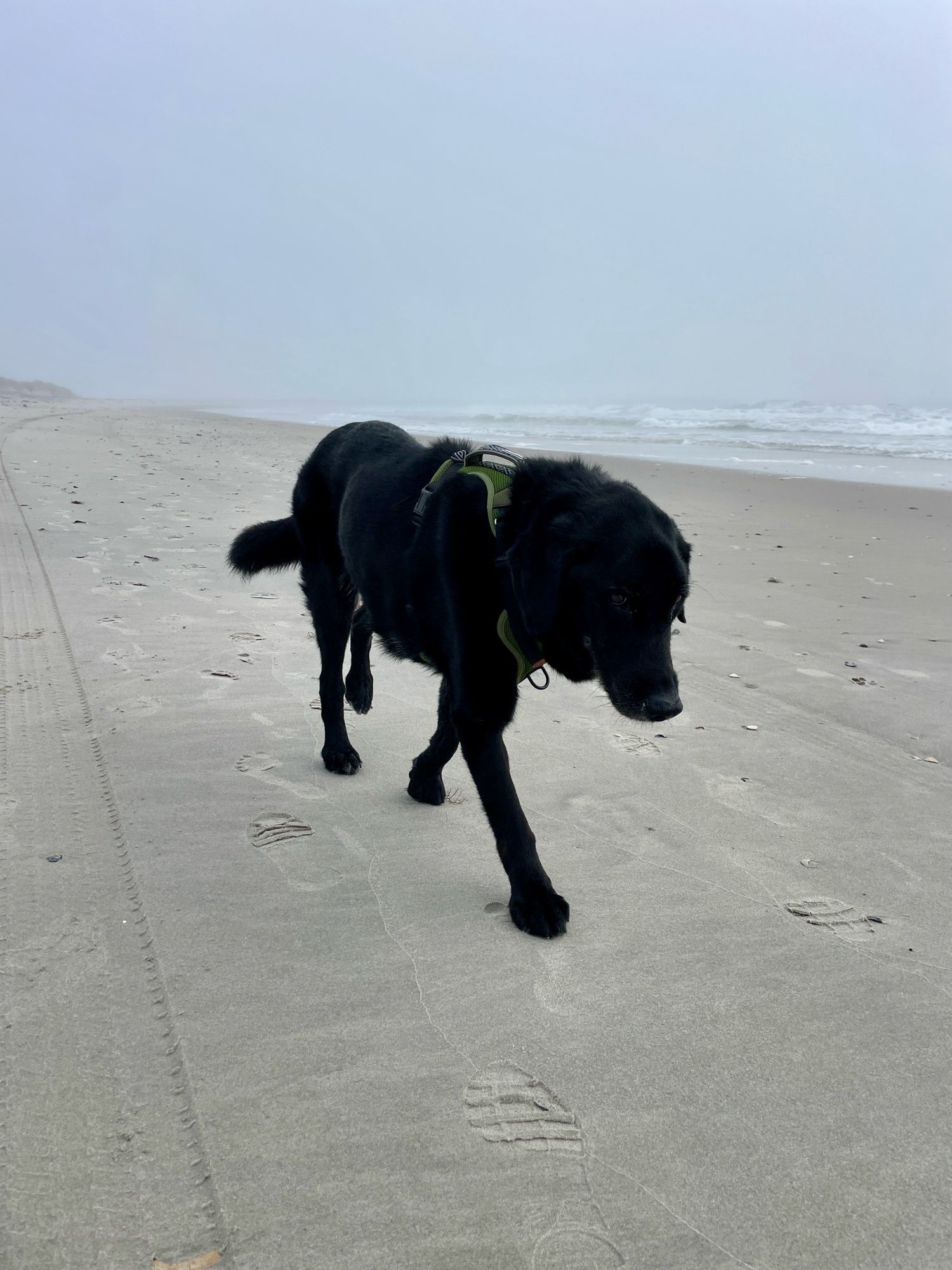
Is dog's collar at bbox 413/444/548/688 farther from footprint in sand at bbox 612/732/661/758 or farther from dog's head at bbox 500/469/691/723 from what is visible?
footprint in sand at bbox 612/732/661/758

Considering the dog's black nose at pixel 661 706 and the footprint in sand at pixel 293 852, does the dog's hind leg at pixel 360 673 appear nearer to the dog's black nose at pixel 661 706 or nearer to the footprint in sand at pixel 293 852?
the footprint in sand at pixel 293 852

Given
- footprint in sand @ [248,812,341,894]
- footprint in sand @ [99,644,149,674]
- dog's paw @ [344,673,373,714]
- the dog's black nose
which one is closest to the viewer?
the dog's black nose

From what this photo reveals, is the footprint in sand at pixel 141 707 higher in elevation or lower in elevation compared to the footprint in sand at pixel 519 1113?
higher

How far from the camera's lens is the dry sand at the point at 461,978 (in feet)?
4.63

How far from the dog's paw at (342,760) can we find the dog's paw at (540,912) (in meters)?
0.99

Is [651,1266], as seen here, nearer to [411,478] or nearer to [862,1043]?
[862,1043]

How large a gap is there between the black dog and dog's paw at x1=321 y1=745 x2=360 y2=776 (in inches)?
10.3

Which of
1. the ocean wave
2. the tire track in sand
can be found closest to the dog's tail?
the tire track in sand

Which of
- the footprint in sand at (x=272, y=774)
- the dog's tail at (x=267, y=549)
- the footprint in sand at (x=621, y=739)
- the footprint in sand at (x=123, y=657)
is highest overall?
the dog's tail at (x=267, y=549)

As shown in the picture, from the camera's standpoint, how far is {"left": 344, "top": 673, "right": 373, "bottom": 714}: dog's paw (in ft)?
11.7

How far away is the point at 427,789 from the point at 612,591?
1034 millimetres

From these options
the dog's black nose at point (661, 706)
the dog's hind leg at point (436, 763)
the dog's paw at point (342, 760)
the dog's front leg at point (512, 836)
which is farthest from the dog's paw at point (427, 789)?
the dog's black nose at point (661, 706)

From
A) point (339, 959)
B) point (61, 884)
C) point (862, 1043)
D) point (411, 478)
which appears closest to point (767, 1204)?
point (862, 1043)

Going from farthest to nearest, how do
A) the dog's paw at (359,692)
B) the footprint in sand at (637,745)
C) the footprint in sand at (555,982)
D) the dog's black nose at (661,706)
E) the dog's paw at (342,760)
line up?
the dog's paw at (359,692) < the footprint in sand at (637,745) < the dog's paw at (342,760) < the dog's black nose at (661,706) < the footprint in sand at (555,982)
